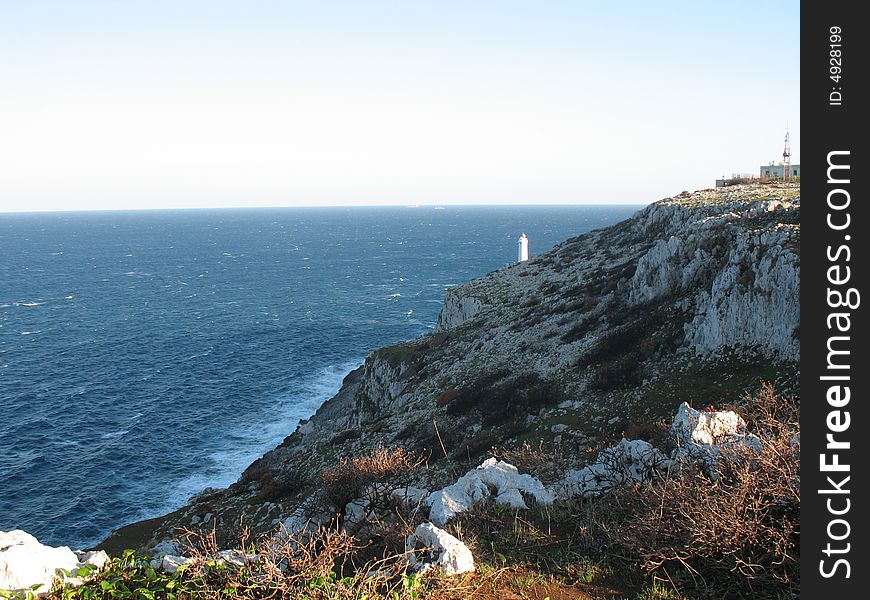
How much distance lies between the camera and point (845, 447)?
6.94 m

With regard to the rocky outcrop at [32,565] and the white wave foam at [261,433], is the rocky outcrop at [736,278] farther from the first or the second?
the white wave foam at [261,433]

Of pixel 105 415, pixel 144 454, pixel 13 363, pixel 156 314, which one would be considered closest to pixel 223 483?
pixel 144 454

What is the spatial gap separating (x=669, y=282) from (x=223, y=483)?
33789 mm

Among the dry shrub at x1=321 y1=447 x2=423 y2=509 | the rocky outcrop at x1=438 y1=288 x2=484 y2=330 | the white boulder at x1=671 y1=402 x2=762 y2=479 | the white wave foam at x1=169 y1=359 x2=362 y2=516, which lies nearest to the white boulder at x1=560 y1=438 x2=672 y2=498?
the white boulder at x1=671 y1=402 x2=762 y2=479

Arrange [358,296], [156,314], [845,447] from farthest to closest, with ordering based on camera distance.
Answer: [358,296] → [156,314] → [845,447]

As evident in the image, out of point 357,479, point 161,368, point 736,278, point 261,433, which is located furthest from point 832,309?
point 161,368

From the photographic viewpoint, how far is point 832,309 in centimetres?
706

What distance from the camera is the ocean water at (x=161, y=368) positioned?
41.3 metres

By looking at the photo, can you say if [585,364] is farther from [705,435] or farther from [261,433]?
[261,433]

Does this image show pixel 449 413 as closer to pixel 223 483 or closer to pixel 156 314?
pixel 223 483

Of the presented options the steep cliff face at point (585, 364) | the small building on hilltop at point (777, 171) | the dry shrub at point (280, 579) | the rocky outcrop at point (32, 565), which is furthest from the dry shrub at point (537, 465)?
the small building on hilltop at point (777, 171)

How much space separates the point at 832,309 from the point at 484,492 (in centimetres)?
878

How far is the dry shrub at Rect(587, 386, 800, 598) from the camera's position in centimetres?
839

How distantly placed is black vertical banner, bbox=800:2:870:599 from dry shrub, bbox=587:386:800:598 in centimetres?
146
